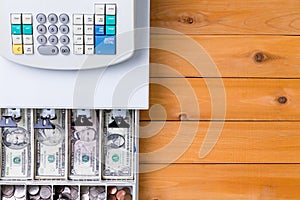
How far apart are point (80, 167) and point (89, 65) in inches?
9.0

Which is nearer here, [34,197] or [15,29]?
[15,29]

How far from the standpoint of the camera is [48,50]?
32.1 inches

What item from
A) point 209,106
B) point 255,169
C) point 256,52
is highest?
point 256,52

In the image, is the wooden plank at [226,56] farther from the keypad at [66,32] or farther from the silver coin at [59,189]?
the silver coin at [59,189]

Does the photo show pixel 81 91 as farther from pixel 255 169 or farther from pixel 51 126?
pixel 255 169

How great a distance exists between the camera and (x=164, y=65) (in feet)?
3.17

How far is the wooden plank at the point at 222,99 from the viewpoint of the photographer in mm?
976

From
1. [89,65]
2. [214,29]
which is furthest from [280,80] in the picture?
[89,65]

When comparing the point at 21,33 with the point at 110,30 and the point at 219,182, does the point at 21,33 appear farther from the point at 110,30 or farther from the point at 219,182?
the point at 219,182

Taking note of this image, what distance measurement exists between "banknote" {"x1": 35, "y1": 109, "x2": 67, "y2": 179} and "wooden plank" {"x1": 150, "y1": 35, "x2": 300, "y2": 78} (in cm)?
21

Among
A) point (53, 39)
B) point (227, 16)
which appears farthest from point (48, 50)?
point (227, 16)

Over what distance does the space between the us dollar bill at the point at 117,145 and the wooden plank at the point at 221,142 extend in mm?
45

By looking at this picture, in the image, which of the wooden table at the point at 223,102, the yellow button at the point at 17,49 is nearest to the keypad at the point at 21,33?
the yellow button at the point at 17,49

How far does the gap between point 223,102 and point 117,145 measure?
0.77ft
